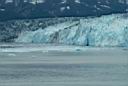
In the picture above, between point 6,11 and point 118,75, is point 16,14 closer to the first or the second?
point 6,11

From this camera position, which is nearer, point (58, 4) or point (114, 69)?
point (114, 69)

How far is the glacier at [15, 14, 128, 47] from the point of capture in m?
39.0

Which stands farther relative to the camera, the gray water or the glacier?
the glacier

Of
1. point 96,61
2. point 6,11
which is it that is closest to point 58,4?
point 6,11

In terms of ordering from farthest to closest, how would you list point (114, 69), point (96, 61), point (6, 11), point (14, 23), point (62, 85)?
1. point (6, 11)
2. point (14, 23)
3. point (96, 61)
4. point (114, 69)
5. point (62, 85)

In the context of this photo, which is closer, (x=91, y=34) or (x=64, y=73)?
(x=64, y=73)

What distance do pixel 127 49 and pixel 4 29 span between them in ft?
80.2

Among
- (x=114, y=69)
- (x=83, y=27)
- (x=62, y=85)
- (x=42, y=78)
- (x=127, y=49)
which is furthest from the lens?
(x=83, y=27)

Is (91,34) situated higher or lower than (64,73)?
lower

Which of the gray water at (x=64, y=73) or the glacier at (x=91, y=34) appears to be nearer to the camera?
the gray water at (x=64, y=73)

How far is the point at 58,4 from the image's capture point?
67250 mm

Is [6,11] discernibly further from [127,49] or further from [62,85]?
[62,85]

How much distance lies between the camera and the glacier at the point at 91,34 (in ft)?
128

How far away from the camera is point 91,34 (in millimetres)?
40688
